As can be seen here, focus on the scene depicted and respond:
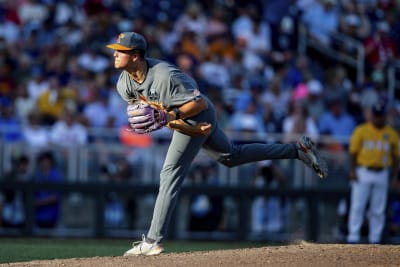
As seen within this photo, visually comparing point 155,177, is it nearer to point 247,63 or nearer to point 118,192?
point 118,192

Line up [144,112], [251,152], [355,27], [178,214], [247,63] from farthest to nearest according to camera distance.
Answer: [355,27]
[247,63]
[178,214]
[251,152]
[144,112]

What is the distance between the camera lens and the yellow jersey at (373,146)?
14.6 meters

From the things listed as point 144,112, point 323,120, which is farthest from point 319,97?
→ point 144,112

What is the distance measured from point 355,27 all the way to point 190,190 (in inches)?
251

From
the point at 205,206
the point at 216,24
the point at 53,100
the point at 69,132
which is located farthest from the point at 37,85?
the point at 216,24

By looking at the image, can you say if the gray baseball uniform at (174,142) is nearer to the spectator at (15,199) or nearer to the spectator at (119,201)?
the spectator at (119,201)

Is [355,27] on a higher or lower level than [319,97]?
higher

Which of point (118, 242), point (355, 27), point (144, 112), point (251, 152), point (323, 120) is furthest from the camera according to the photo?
point (355, 27)

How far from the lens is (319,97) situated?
59.0 ft

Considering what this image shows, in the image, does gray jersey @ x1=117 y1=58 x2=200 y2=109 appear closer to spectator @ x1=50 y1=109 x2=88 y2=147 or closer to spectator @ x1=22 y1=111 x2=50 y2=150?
spectator @ x1=22 y1=111 x2=50 y2=150

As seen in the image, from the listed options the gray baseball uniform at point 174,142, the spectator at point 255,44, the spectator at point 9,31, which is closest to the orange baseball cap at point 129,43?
the gray baseball uniform at point 174,142

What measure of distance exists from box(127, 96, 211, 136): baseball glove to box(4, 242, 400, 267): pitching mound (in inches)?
45.2

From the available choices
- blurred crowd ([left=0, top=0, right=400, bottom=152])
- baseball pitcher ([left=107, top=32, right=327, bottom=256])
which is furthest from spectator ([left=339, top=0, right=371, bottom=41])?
baseball pitcher ([left=107, top=32, right=327, bottom=256])

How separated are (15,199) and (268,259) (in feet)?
26.8
